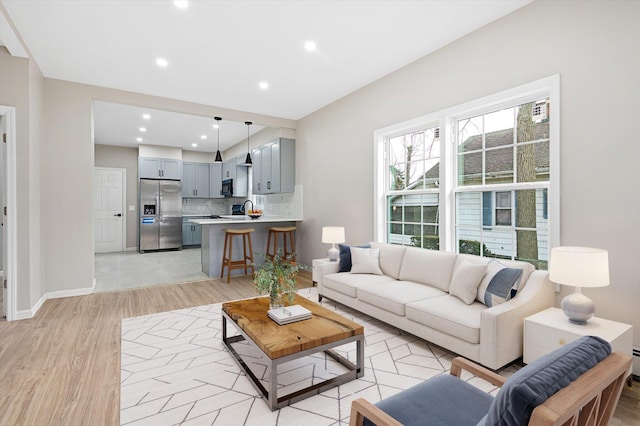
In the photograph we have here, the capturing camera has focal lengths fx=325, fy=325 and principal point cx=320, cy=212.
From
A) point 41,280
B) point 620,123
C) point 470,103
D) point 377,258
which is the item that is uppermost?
point 470,103

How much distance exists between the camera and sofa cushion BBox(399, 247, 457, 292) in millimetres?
3178

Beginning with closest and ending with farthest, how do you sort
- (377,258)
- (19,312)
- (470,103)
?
(470,103) < (19,312) < (377,258)

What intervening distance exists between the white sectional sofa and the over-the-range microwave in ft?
19.0

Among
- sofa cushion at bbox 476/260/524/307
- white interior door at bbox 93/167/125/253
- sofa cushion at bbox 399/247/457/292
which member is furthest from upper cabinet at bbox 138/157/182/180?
sofa cushion at bbox 476/260/524/307

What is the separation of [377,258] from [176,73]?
137 inches

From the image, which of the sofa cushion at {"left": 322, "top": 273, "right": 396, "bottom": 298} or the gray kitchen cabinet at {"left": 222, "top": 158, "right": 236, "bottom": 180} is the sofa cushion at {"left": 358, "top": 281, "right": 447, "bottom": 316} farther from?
the gray kitchen cabinet at {"left": 222, "top": 158, "right": 236, "bottom": 180}

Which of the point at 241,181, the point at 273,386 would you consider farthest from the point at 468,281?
the point at 241,181

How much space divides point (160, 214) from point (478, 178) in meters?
8.05

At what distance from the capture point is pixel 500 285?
2582 millimetres

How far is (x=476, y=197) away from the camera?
11.4ft

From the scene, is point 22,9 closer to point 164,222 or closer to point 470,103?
point 470,103

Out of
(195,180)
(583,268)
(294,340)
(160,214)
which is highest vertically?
(195,180)

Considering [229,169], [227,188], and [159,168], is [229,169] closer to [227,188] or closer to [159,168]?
[227,188]

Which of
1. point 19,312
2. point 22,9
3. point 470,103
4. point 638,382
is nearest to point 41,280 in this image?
point 19,312
